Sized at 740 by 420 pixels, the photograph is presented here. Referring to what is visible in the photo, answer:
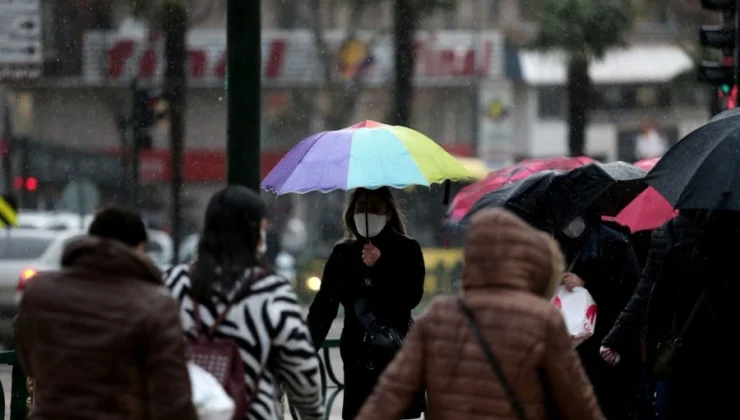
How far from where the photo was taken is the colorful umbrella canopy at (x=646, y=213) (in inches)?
336

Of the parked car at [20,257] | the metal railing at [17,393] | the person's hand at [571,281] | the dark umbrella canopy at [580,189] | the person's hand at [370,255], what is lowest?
the parked car at [20,257]

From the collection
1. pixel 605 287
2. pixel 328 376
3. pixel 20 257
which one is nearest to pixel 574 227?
pixel 605 287

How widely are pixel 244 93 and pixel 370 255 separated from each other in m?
0.93

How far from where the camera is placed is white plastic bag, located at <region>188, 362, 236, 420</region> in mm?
4215

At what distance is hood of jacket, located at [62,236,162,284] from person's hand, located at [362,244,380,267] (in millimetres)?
2263

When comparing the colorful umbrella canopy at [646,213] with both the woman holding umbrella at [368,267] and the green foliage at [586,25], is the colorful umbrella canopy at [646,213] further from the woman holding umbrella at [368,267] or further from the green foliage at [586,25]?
the green foliage at [586,25]

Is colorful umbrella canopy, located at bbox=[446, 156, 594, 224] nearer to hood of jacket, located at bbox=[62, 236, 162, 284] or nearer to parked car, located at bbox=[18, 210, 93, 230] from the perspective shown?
hood of jacket, located at bbox=[62, 236, 162, 284]

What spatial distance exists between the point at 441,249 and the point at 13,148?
12342 mm

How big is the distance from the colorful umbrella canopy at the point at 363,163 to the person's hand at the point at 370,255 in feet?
0.99

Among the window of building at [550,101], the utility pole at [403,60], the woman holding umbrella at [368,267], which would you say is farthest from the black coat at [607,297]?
the window of building at [550,101]

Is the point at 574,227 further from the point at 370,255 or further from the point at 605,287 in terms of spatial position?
the point at 370,255

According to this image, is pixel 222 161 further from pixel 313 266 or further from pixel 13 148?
pixel 313 266

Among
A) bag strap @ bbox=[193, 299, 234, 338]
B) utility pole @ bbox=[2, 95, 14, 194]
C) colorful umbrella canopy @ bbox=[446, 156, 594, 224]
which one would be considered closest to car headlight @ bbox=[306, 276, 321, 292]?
colorful umbrella canopy @ bbox=[446, 156, 594, 224]

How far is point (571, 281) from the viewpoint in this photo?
22.7 ft
